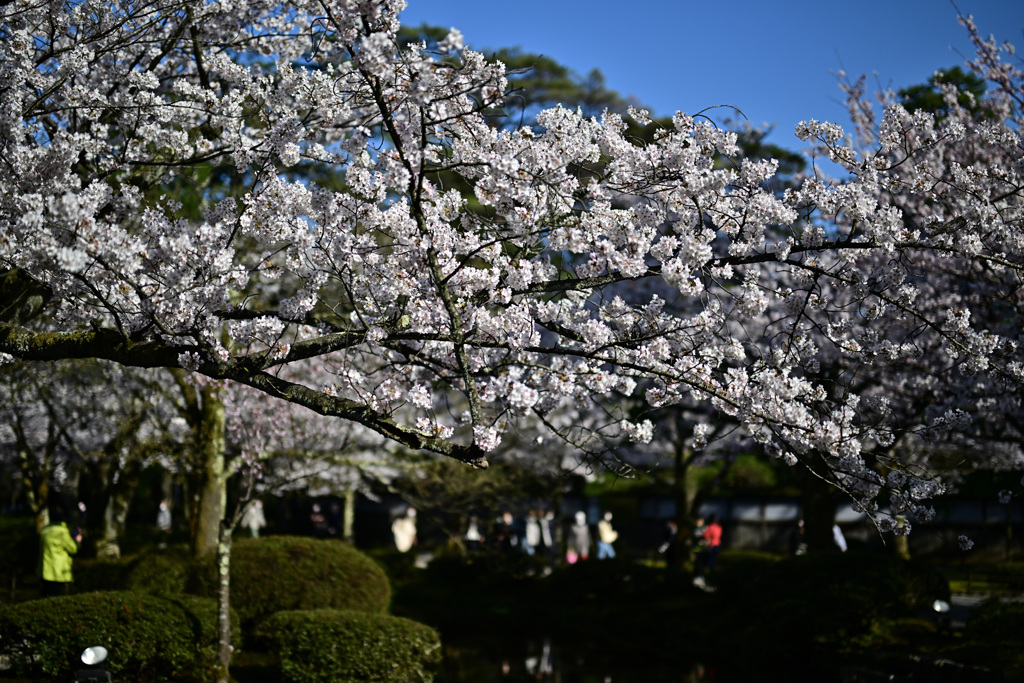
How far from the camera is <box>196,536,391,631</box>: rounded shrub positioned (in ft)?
36.4

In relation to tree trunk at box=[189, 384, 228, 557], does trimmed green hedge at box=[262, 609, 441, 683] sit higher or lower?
lower

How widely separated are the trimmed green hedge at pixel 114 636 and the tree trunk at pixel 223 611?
18 cm

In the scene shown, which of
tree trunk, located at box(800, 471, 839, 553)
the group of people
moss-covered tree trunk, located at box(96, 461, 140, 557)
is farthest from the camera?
the group of people

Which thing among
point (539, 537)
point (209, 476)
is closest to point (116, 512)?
point (209, 476)

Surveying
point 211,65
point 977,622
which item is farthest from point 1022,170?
point 211,65

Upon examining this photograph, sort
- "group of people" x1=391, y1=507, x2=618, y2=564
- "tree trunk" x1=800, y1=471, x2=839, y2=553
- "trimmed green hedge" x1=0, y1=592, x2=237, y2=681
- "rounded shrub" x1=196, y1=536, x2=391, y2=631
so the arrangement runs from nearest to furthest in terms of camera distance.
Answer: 1. "trimmed green hedge" x1=0, y1=592, x2=237, y2=681
2. "rounded shrub" x1=196, y1=536, x2=391, y2=631
3. "tree trunk" x1=800, y1=471, x2=839, y2=553
4. "group of people" x1=391, y1=507, x2=618, y2=564

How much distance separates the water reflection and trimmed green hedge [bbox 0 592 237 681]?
3278mm

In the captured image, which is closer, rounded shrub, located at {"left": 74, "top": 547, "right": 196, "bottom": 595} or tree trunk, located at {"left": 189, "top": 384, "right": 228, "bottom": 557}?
rounded shrub, located at {"left": 74, "top": 547, "right": 196, "bottom": 595}

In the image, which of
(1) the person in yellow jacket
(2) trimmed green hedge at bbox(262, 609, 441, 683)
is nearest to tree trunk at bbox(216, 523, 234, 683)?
(2) trimmed green hedge at bbox(262, 609, 441, 683)

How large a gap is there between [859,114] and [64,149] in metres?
11.9

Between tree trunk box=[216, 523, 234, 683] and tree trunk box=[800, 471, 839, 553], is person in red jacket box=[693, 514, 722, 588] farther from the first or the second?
tree trunk box=[216, 523, 234, 683]

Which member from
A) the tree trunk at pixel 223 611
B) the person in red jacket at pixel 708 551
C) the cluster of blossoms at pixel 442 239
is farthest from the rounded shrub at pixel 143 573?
the person in red jacket at pixel 708 551

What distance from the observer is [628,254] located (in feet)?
17.6

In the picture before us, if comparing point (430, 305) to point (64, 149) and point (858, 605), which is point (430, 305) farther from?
point (858, 605)
